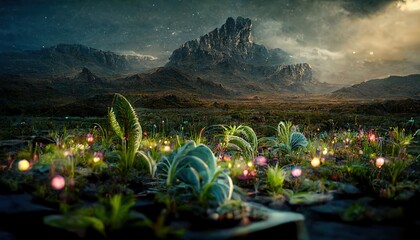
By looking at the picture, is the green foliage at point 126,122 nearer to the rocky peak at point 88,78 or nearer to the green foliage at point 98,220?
the green foliage at point 98,220

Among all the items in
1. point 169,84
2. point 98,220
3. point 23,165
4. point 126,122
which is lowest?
point 98,220

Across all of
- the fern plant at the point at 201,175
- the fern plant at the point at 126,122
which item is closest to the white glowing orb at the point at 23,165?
the fern plant at the point at 126,122

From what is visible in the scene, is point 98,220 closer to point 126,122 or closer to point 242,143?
point 126,122

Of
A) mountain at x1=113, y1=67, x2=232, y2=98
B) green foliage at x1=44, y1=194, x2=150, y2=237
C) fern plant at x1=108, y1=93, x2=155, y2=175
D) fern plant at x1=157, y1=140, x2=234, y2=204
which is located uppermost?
mountain at x1=113, y1=67, x2=232, y2=98

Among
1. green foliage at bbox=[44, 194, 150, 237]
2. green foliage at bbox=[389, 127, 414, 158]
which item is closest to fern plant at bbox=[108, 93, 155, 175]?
green foliage at bbox=[44, 194, 150, 237]

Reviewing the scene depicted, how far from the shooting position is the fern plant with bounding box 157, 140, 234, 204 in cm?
397

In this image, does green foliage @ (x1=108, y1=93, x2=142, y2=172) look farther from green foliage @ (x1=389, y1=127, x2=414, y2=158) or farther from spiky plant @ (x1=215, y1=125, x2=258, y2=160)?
green foliage @ (x1=389, y1=127, x2=414, y2=158)

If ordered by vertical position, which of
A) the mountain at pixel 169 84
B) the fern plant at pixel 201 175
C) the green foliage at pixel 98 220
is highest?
the mountain at pixel 169 84

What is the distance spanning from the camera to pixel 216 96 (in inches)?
5965

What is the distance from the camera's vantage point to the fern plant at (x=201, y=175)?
397 centimetres

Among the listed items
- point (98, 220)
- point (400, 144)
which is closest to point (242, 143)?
point (400, 144)

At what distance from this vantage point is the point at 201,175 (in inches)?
166

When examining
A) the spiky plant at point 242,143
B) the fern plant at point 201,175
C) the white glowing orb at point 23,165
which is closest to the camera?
the fern plant at point 201,175

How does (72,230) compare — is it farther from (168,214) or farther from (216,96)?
(216,96)
